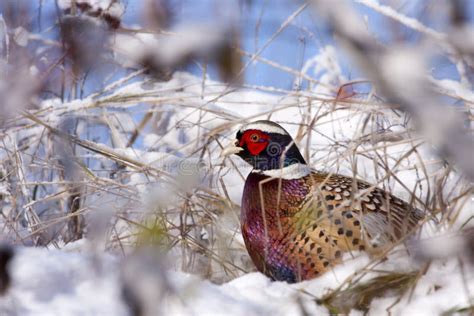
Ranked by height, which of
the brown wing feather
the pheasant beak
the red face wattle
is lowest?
the brown wing feather

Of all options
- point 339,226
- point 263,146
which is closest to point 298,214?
point 339,226

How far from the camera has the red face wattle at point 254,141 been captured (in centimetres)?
294

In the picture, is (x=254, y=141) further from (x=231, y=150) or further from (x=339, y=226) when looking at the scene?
(x=339, y=226)

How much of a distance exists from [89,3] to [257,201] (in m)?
1.63

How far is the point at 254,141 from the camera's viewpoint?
2959 mm

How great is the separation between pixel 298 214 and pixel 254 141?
461 millimetres

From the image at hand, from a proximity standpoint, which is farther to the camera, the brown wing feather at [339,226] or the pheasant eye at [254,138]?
the pheasant eye at [254,138]

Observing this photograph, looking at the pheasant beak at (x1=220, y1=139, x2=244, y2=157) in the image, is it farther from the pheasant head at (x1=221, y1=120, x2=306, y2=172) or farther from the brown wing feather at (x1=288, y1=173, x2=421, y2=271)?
the brown wing feather at (x1=288, y1=173, x2=421, y2=271)

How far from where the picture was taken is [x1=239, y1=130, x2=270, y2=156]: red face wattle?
9.64 feet

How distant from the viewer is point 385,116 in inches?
108

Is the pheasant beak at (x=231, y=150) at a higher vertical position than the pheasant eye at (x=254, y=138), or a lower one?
lower

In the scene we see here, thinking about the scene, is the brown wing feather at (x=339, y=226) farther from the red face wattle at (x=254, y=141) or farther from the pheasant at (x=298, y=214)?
the red face wattle at (x=254, y=141)

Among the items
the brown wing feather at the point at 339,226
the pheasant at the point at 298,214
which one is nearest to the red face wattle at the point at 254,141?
the pheasant at the point at 298,214

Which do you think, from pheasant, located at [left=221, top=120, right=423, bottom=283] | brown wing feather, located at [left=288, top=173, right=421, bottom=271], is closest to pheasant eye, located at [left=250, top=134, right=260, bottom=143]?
pheasant, located at [left=221, top=120, right=423, bottom=283]
